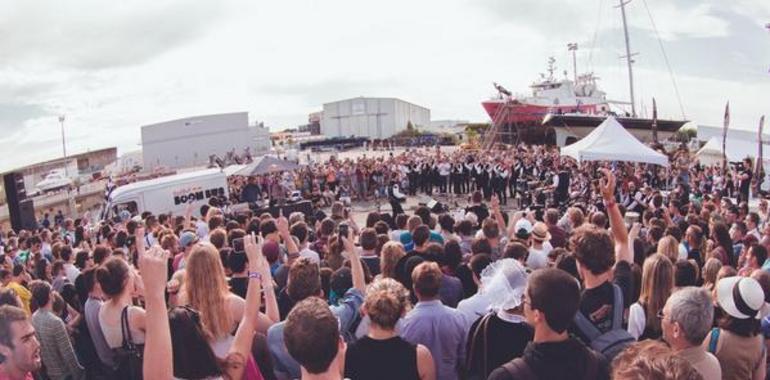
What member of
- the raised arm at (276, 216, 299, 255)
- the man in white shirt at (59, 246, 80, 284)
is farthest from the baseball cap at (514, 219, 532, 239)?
the man in white shirt at (59, 246, 80, 284)

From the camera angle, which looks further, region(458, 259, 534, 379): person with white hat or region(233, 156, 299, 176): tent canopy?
region(233, 156, 299, 176): tent canopy

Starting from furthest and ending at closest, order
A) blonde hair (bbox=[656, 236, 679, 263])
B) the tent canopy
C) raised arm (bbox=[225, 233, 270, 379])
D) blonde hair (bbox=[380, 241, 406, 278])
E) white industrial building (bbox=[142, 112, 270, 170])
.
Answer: white industrial building (bbox=[142, 112, 270, 170]) < the tent canopy < blonde hair (bbox=[656, 236, 679, 263]) < blonde hair (bbox=[380, 241, 406, 278]) < raised arm (bbox=[225, 233, 270, 379])

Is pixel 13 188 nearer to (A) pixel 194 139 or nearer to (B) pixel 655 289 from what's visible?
(B) pixel 655 289

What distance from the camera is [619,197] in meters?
13.8

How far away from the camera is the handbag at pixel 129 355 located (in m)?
3.70

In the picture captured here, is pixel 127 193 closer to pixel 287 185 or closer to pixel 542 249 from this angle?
pixel 287 185

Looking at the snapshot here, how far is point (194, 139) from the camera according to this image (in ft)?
180

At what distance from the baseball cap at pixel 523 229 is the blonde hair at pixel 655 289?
2.94 m

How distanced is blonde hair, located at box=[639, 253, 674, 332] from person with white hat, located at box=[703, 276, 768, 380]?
449 mm

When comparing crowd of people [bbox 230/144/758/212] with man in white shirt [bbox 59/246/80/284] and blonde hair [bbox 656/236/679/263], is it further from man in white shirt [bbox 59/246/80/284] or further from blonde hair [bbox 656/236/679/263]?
blonde hair [bbox 656/236/679/263]

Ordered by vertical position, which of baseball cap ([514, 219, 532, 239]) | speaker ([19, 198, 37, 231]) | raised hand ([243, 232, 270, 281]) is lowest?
speaker ([19, 198, 37, 231])

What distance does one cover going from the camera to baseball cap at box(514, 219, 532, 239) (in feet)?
22.3

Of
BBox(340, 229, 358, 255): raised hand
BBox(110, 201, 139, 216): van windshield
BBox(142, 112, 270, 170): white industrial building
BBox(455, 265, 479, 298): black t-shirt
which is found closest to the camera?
BBox(340, 229, 358, 255): raised hand

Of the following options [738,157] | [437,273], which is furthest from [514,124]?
[437,273]
